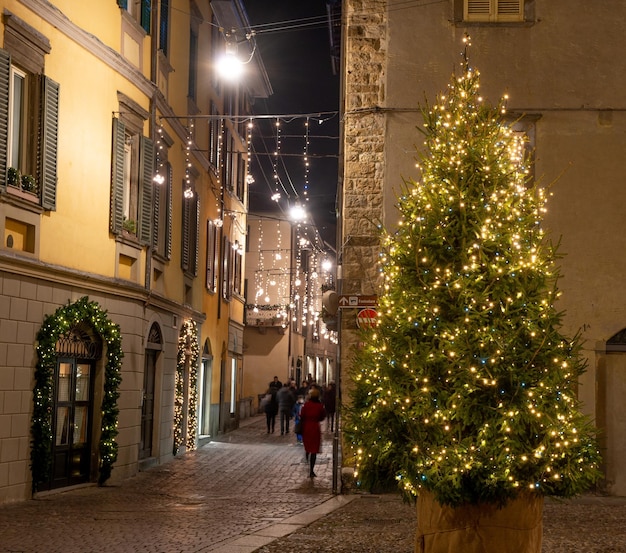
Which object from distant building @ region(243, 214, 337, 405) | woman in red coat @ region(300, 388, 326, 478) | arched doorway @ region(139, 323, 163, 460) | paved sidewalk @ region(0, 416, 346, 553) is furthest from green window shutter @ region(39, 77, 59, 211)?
distant building @ region(243, 214, 337, 405)

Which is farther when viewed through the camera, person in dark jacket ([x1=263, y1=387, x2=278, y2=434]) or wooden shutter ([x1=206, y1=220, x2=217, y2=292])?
person in dark jacket ([x1=263, y1=387, x2=278, y2=434])

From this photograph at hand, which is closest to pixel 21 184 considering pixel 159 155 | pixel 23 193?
pixel 23 193

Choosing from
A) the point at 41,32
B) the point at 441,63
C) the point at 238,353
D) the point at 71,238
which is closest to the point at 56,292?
the point at 71,238

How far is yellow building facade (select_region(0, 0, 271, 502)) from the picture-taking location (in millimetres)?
14898

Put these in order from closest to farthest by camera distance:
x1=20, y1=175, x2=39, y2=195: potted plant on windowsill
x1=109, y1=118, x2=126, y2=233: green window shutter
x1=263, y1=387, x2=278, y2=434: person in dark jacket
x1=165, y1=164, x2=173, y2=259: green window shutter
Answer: x1=20, y1=175, x2=39, y2=195: potted plant on windowsill, x1=109, y1=118, x2=126, y2=233: green window shutter, x1=165, y1=164, x2=173, y2=259: green window shutter, x1=263, y1=387, x2=278, y2=434: person in dark jacket

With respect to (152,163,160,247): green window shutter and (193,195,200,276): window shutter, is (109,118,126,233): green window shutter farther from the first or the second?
(193,195,200,276): window shutter

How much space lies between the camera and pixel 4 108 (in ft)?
47.0

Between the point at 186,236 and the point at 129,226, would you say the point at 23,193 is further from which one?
the point at 186,236

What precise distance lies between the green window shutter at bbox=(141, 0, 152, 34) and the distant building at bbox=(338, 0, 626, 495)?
14.7 ft

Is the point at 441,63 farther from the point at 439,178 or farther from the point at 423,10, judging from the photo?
the point at 439,178

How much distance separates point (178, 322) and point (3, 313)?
380 inches

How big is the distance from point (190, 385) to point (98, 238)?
836cm

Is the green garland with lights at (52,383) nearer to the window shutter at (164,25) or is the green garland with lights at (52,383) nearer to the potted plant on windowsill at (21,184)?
the potted plant on windowsill at (21,184)

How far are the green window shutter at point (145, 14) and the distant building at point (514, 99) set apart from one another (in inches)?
176
